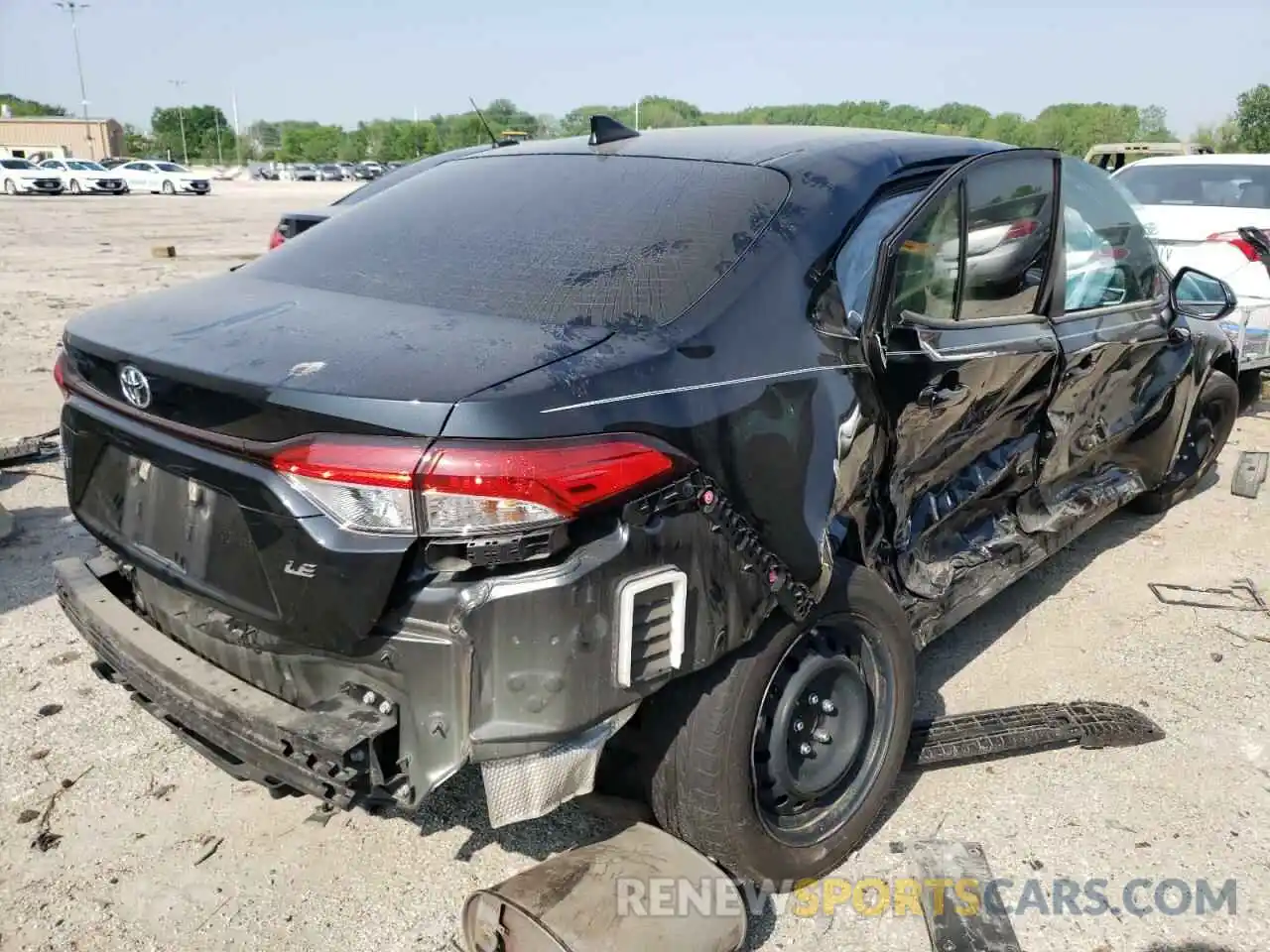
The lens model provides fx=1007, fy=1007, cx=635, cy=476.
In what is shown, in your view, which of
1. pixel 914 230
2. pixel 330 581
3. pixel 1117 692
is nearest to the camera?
pixel 330 581

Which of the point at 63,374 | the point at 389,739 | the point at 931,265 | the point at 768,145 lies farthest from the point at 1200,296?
the point at 63,374

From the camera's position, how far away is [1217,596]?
14.1ft

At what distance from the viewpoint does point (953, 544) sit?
3.14m

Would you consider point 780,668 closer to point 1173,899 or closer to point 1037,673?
point 1173,899

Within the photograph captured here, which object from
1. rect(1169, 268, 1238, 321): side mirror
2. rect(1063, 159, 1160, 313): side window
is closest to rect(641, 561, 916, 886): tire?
rect(1063, 159, 1160, 313): side window

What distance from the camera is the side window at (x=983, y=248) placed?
2711 millimetres

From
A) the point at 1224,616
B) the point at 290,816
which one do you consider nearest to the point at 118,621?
the point at 290,816

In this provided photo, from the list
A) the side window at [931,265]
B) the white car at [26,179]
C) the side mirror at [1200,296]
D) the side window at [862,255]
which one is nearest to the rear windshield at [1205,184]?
the side mirror at [1200,296]

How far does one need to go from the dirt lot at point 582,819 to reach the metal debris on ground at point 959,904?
0.04 metres

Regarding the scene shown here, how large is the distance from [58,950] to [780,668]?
70.3 inches

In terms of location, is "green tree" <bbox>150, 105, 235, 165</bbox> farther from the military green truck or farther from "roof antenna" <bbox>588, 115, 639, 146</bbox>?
"roof antenna" <bbox>588, 115, 639, 146</bbox>

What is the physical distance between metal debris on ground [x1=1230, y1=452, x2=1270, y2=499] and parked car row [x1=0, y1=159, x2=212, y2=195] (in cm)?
4159

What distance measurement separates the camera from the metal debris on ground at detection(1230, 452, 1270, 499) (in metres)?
5.42

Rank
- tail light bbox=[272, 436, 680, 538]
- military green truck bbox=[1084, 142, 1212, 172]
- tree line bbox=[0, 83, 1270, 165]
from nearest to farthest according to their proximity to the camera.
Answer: tail light bbox=[272, 436, 680, 538] → military green truck bbox=[1084, 142, 1212, 172] → tree line bbox=[0, 83, 1270, 165]
